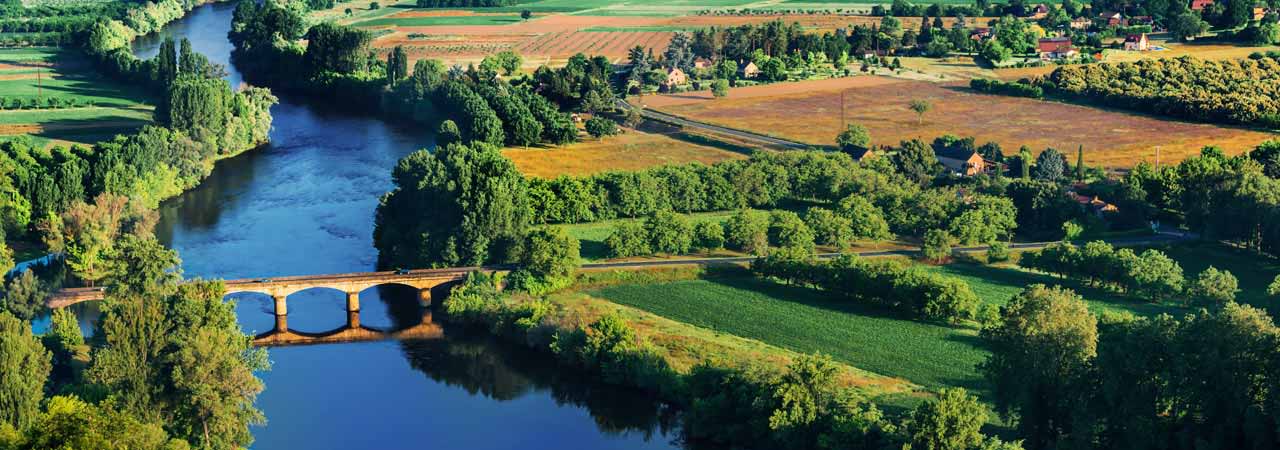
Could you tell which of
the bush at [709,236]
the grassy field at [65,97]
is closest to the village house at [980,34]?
the grassy field at [65,97]

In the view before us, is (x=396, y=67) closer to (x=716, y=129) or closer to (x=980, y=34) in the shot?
(x=716, y=129)

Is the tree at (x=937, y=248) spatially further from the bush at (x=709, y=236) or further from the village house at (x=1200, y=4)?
the village house at (x=1200, y=4)

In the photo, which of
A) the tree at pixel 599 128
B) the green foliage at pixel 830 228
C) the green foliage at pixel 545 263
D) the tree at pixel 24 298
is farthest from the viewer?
the tree at pixel 599 128

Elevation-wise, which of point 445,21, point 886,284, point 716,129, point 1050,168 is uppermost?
point 445,21

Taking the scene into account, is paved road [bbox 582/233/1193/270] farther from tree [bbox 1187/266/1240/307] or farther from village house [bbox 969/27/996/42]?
village house [bbox 969/27/996/42]

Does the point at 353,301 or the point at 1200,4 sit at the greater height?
the point at 1200,4

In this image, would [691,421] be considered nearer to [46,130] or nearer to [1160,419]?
[1160,419]

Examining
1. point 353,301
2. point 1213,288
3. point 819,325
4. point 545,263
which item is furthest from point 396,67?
point 1213,288

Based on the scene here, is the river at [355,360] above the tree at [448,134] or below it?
below
